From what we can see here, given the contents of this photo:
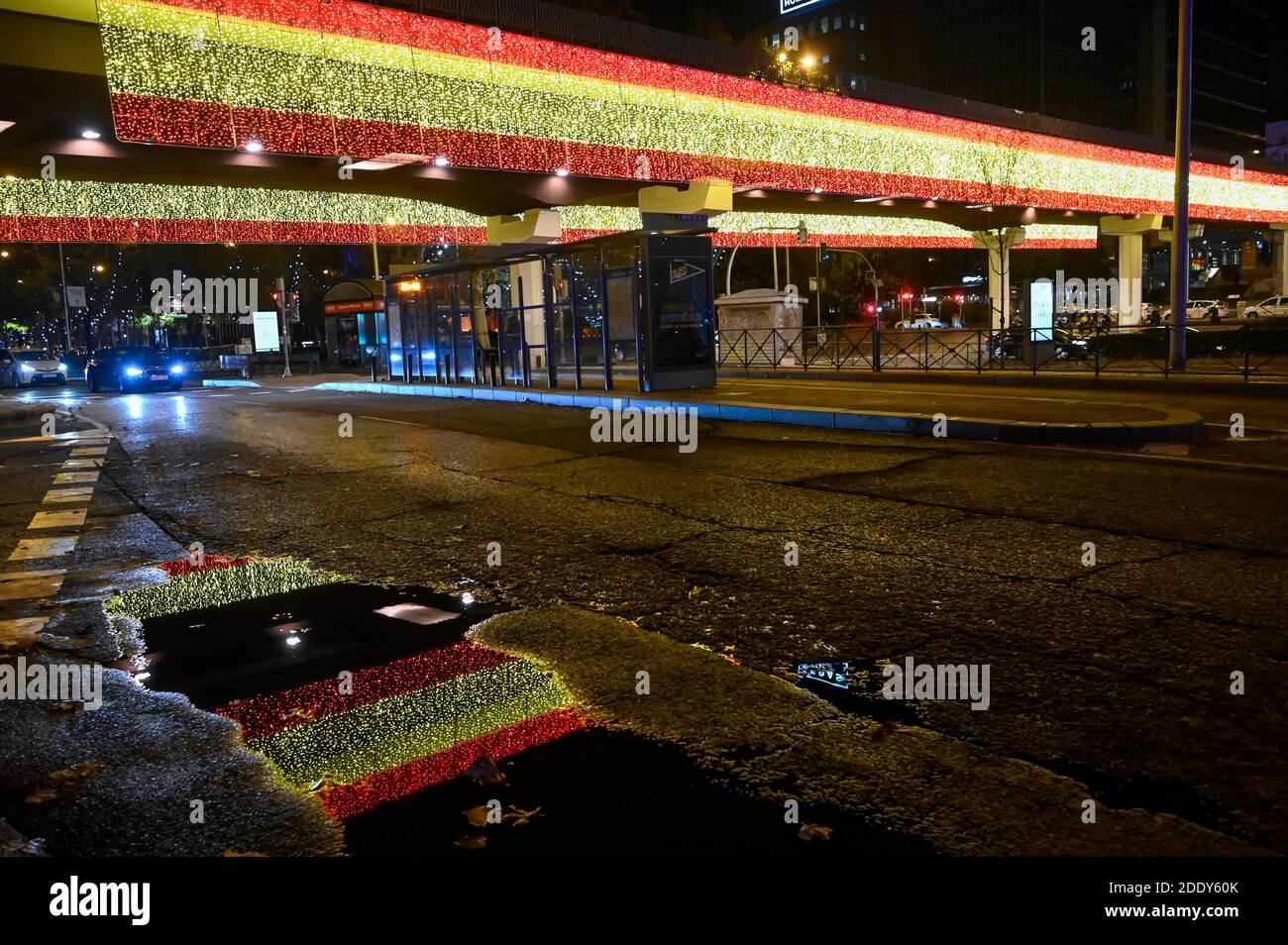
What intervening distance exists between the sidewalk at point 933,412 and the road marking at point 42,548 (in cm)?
954

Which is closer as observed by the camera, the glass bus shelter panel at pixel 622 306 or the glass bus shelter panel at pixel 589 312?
the glass bus shelter panel at pixel 622 306

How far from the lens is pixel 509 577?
19.5 feet

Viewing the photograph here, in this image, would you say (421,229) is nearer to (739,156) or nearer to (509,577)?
(739,156)

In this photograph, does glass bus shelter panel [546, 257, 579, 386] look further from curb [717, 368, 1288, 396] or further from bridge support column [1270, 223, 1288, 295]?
bridge support column [1270, 223, 1288, 295]

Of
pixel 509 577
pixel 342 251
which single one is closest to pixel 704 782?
pixel 509 577

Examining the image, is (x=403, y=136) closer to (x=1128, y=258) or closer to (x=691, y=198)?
(x=691, y=198)

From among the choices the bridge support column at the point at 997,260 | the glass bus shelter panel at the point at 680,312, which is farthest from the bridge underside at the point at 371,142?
the glass bus shelter panel at the point at 680,312

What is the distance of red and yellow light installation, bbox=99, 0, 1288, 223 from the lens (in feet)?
53.0

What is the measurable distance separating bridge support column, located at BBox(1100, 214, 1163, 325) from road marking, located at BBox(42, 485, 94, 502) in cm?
4439

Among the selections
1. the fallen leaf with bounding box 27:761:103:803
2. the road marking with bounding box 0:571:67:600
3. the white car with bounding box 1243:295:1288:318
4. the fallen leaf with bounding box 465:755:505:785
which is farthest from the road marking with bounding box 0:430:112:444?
the white car with bounding box 1243:295:1288:318

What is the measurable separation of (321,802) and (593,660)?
4.95 ft

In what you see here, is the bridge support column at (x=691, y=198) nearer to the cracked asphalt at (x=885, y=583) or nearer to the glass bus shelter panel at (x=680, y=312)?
the glass bus shelter panel at (x=680, y=312)

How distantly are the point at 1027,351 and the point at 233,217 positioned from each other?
76.3 ft

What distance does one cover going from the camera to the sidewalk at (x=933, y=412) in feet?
37.0
